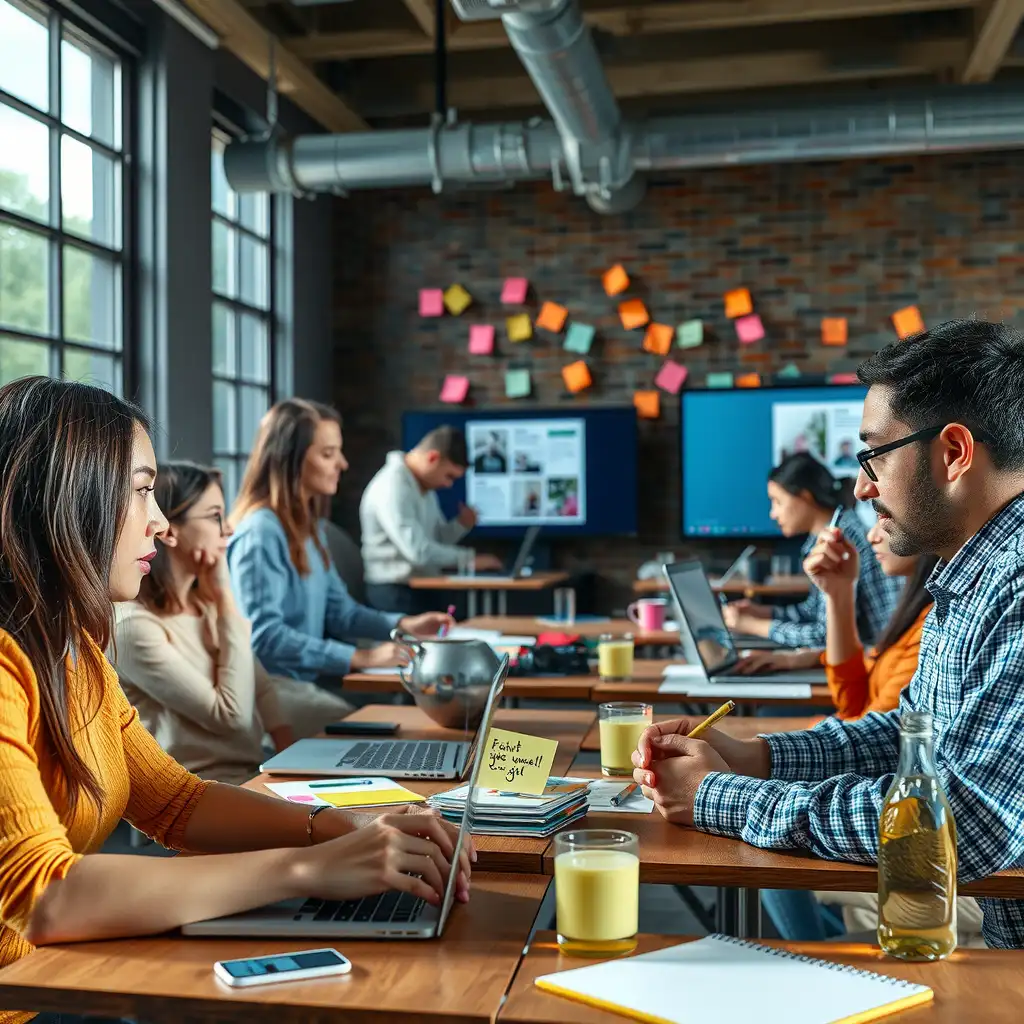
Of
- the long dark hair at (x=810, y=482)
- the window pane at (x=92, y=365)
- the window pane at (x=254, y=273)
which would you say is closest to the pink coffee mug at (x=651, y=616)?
the long dark hair at (x=810, y=482)

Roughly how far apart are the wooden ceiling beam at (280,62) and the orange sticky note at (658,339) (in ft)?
6.95

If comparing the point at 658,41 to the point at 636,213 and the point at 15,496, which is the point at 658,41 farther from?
the point at 15,496

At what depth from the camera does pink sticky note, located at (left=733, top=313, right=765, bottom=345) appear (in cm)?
714

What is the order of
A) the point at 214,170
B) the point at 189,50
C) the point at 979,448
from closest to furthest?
the point at 979,448 < the point at 189,50 < the point at 214,170

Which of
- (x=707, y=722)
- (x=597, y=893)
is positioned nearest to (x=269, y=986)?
(x=597, y=893)

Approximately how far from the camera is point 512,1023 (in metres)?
1.00

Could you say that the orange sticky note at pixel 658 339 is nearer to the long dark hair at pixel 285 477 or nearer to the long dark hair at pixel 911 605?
the long dark hair at pixel 285 477

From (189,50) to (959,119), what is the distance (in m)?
3.41

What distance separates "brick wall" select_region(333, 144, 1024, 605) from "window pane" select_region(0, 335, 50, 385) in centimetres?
320

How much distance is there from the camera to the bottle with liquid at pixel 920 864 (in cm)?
115

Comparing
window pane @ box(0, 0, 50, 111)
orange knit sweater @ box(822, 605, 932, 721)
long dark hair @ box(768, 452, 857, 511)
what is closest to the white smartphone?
orange knit sweater @ box(822, 605, 932, 721)

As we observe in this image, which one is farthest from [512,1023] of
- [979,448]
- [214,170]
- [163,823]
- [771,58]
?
[771,58]

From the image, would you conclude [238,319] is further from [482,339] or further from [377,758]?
[377,758]

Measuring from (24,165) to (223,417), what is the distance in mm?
2017
